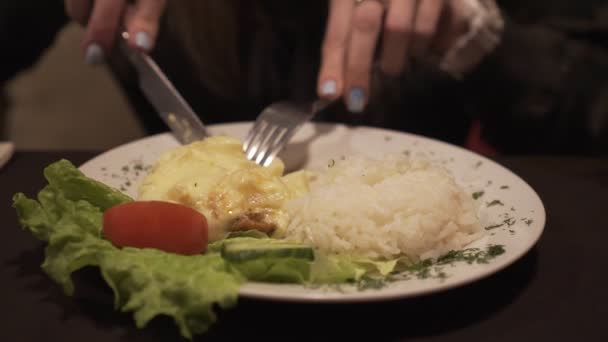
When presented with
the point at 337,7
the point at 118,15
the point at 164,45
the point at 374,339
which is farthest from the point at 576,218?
the point at 164,45

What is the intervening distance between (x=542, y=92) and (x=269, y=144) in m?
1.25

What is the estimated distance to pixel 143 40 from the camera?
1.61 m

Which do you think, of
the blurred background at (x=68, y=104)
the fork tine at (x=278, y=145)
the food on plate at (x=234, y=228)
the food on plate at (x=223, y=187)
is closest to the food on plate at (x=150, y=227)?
the food on plate at (x=234, y=228)

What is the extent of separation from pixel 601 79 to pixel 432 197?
4.93 ft

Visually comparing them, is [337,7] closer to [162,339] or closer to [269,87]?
[269,87]

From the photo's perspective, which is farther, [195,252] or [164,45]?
[164,45]

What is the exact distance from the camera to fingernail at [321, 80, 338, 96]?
5.00ft

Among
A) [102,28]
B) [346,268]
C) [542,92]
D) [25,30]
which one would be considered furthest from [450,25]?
[25,30]

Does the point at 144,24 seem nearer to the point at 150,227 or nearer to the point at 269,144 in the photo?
the point at 269,144

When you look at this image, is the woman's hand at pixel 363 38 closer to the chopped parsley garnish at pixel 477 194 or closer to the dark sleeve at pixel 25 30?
the chopped parsley garnish at pixel 477 194

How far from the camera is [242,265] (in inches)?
35.1

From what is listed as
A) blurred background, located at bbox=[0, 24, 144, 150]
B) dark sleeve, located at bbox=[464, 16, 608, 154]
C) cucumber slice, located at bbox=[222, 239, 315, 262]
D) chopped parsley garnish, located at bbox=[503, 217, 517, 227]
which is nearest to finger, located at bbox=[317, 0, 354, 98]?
chopped parsley garnish, located at bbox=[503, 217, 517, 227]

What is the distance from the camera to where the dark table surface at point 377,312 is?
0.89 meters

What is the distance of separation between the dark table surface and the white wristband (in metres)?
0.87
